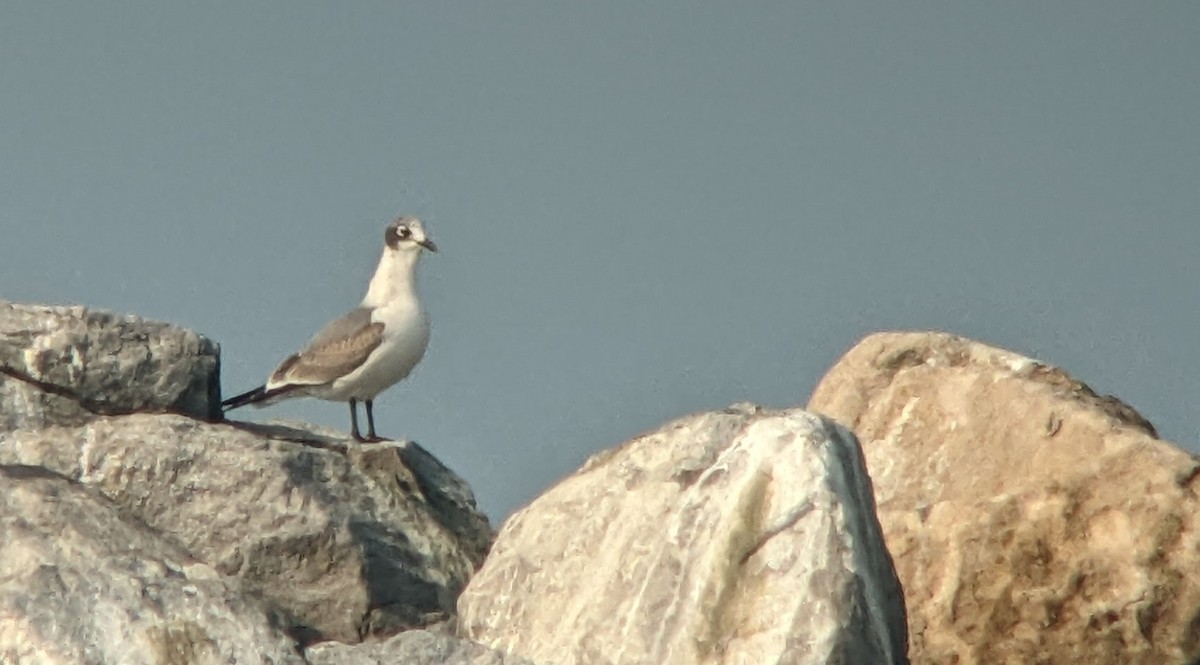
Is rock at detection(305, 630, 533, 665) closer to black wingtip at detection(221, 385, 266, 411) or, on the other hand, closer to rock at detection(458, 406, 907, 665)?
rock at detection(458, 406, 907, 665)

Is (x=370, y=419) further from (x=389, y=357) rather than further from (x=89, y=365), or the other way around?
(x=89, y=365)

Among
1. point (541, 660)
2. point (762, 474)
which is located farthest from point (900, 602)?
point (541, 660)

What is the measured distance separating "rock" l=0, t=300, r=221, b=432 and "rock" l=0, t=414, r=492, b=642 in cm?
44

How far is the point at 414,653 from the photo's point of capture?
11164 mm

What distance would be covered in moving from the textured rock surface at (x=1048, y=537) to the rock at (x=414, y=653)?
3.64 meters

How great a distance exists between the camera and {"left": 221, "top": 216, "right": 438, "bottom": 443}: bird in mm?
19828

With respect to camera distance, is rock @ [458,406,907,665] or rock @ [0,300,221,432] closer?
rock @ [458,406,907,665]

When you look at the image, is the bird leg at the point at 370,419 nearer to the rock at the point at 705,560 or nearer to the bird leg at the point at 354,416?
the bird leg at the point at 354,416

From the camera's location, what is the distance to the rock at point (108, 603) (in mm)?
10664

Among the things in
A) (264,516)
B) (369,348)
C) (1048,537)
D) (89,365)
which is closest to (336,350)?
(369,348)

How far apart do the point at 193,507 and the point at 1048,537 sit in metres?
5.90

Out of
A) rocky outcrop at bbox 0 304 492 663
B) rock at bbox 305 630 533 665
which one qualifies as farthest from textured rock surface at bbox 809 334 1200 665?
rock at bbox 305 630 533 665

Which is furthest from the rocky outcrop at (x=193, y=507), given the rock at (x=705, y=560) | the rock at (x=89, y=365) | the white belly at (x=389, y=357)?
the white belly at (x=389, y=357)

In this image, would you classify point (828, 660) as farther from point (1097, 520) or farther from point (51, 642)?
point (51, 642)
